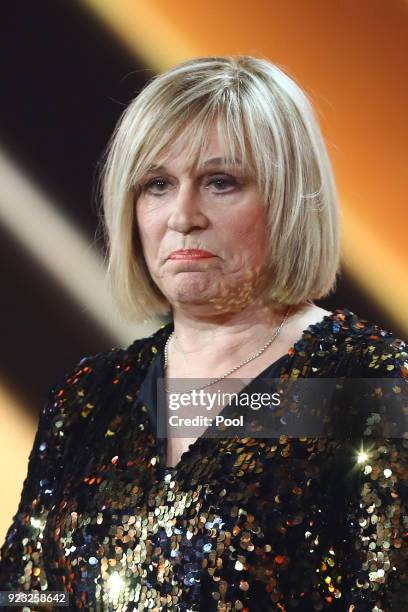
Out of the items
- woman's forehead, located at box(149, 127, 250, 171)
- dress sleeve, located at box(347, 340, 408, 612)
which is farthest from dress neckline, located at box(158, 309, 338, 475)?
woman's forehead, located at box(149, 127, 250, 171)

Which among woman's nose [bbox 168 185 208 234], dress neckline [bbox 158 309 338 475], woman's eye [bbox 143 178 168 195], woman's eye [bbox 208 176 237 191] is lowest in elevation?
dress neckline [bbox 158 309 338 475]

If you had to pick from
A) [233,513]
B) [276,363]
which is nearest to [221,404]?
[276,363]

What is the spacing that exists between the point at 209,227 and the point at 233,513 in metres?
0.39

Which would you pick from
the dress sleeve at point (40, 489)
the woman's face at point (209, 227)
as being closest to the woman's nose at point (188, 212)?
the woman's face at point (209, 227)

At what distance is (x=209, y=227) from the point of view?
1277 millimetres

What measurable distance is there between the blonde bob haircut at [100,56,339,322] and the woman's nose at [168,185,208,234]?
4 centimetres

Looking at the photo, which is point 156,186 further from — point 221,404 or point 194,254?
point 221,404

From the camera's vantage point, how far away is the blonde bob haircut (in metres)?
1.26

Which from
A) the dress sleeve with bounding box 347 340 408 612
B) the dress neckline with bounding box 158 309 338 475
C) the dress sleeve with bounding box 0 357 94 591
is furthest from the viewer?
the dress sleeve with bounding box 0 357 94 591

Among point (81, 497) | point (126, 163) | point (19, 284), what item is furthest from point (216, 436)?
point (19, 284)

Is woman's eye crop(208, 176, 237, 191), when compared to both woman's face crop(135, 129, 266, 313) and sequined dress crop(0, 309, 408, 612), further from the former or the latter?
sequined dress crop(0, 309, 408, 612)

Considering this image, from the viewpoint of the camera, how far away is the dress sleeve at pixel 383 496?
1100 millimetres

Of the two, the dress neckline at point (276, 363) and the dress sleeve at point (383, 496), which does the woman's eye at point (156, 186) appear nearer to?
the dress neckline at point (276, 363)

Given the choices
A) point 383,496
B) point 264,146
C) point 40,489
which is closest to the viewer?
point 383,496
